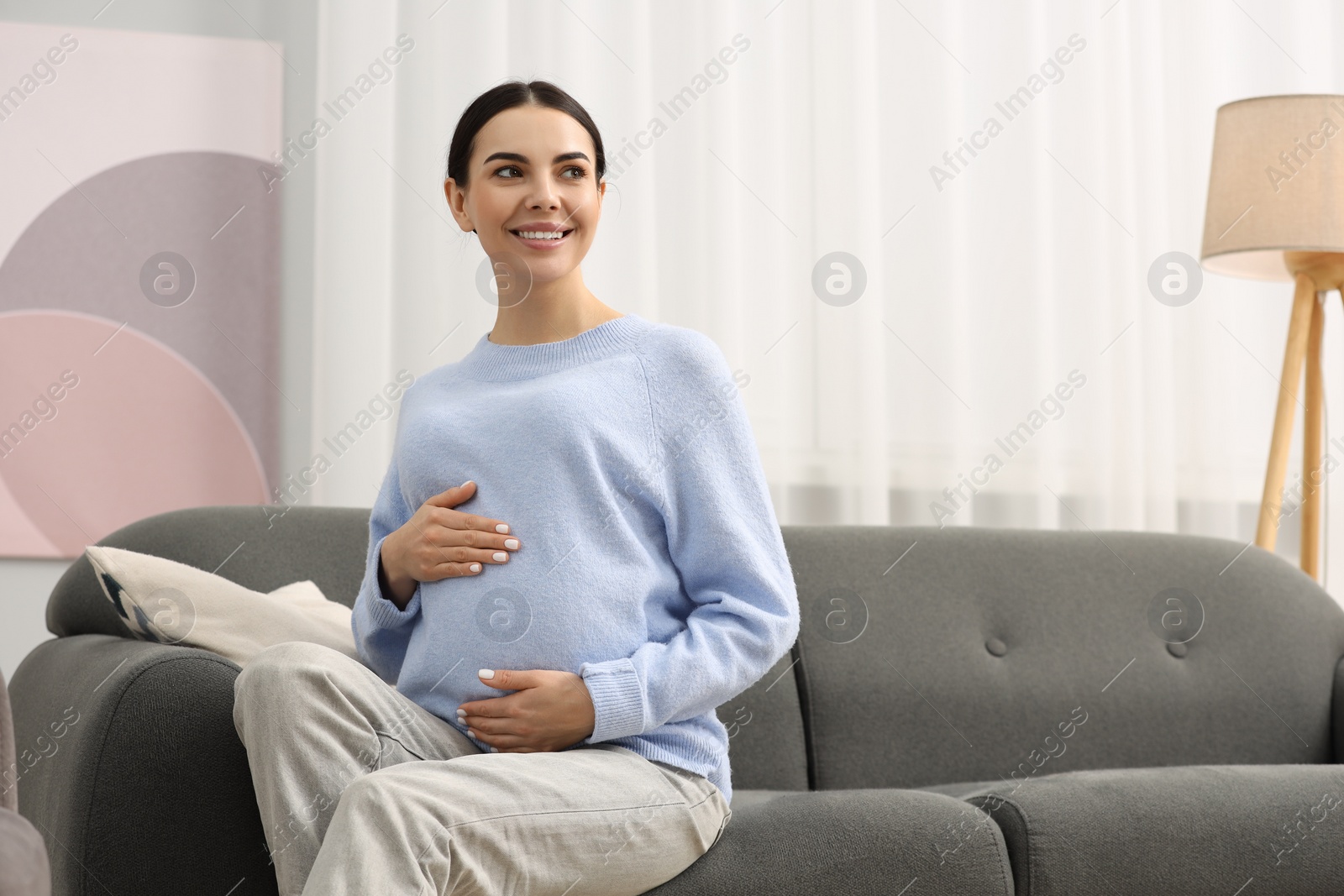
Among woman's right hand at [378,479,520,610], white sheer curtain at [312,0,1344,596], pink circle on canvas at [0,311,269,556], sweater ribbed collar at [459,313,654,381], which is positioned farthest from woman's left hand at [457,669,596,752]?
pink circle on canvas at [0,311,269,556]

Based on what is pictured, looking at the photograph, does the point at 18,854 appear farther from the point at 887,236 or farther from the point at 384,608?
the point at 887,236

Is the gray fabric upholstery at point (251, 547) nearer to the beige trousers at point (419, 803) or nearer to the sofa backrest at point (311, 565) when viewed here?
the sofa backrest at point (311, 565)

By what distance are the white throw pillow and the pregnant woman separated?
0.10m

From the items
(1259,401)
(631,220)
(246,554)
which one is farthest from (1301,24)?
(246,554)

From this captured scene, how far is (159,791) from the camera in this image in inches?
45.4

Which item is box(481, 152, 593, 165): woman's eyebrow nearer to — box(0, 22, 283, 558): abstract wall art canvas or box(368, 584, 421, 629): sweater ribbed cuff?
box(368, 584, 421, 629): sweater ribbed cuff

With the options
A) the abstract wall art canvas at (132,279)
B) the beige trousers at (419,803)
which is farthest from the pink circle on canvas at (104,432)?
the beige trousers at (419,803)

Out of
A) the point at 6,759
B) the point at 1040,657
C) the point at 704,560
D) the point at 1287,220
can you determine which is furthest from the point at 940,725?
the point at 6,759

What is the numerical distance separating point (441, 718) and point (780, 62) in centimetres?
177

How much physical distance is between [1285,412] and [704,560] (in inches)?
63.8

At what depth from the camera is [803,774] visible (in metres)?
1.76

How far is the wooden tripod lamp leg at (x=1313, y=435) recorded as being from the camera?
238 centimetres

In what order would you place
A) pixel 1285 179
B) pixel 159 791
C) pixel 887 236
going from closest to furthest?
pixel 159 791 < pixel 1285 179 < pixel 887 236

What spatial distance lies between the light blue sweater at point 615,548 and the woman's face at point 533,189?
11 centimetres
